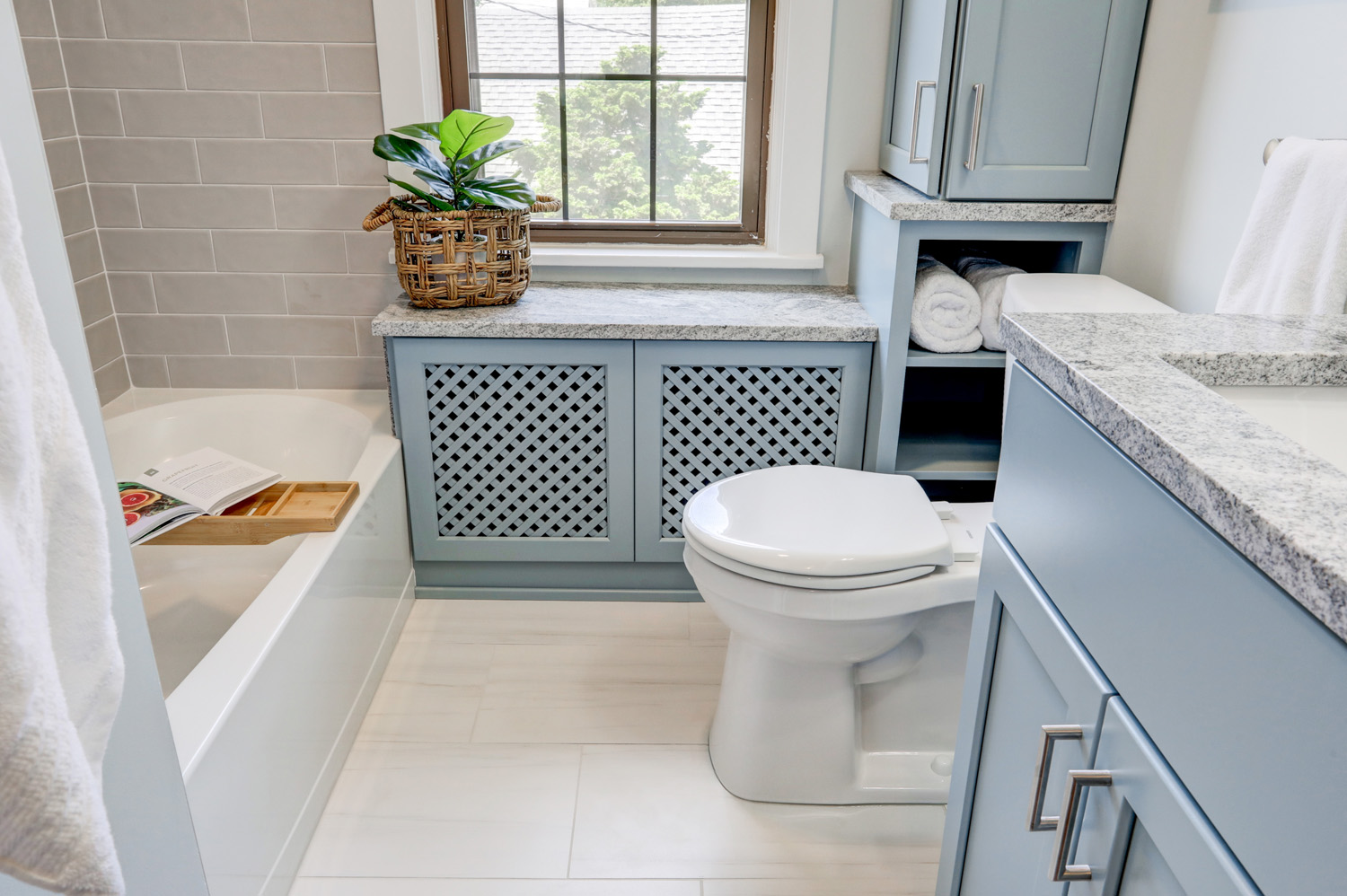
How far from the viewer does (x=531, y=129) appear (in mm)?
2336

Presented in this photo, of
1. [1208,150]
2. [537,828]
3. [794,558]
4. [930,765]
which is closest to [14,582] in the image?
[794,558]

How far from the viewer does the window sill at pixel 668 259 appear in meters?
2.32

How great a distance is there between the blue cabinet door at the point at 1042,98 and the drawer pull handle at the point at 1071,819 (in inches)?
51.5

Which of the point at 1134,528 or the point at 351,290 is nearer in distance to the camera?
the point at 1134,528

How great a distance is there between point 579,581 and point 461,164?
994mm

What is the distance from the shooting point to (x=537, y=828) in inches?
64.0

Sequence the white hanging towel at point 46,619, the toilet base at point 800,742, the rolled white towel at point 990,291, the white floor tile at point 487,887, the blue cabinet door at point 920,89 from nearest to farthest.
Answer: the white hanging towel at point 46,619 < the white floor tile at point 487,887 < the toilet base at point 800,742 < the blue cabinet door at point 920,89 < the rolled white towel at point 990,291

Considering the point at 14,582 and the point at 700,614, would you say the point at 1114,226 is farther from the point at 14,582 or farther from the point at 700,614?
the point at 14,582

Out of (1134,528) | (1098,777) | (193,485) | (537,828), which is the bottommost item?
(537,828)

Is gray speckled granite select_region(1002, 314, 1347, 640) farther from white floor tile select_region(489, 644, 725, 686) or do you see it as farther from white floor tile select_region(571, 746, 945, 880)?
white floor tile select_region(489, 644, 725, 686)

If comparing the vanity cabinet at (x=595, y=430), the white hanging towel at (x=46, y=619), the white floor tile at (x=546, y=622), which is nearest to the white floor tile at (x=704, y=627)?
the white floor tile at (x=546, y=622)

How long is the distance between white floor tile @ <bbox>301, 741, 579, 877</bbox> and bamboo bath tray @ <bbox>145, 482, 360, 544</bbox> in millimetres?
435

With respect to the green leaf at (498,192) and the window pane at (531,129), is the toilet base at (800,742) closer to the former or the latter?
the green leaf at (498,192)

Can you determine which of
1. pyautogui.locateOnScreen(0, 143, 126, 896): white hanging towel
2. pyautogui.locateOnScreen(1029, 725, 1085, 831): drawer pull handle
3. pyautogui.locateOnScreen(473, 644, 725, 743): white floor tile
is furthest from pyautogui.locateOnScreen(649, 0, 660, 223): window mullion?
pyautogui.locateOnScreen(0, 143, 126, 896): white hanging towel
